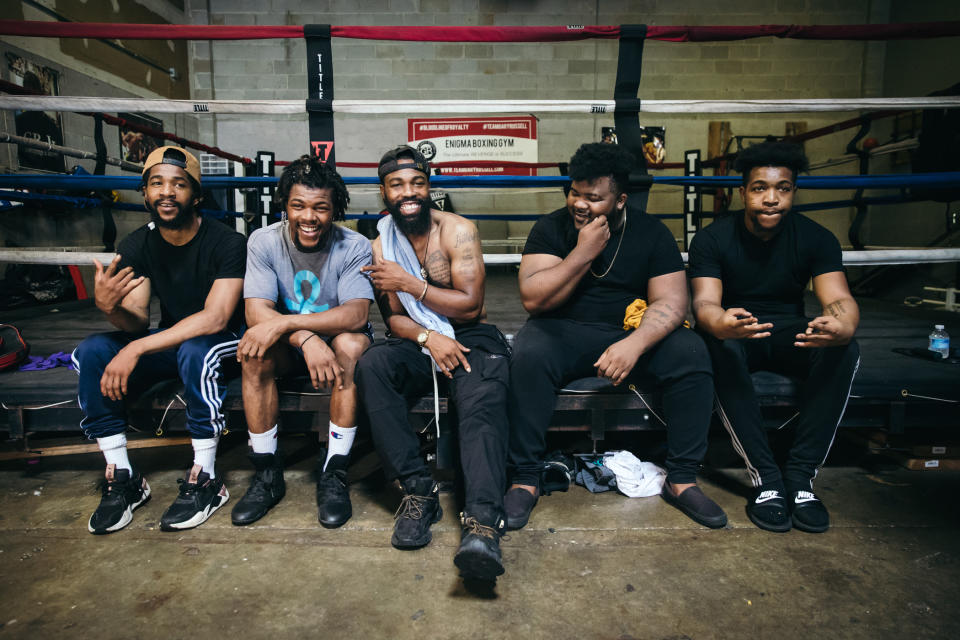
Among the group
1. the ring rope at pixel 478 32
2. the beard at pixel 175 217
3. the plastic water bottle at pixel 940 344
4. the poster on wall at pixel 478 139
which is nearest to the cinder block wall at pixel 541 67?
the poster on wall at pixel 478 139

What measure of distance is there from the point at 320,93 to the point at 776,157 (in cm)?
181

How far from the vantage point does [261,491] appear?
1831 mm

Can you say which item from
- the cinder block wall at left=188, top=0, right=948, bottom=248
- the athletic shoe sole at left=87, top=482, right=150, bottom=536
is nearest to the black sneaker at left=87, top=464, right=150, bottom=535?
the athletic shoe sole at left=87, top=482, right=150, bottom=536

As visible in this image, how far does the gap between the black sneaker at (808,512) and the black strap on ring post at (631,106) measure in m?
1.22

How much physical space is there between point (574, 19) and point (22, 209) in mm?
6827

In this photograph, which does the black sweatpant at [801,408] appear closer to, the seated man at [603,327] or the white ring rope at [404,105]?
the seated man at [603,327]

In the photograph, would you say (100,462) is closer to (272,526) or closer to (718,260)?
(272,526)

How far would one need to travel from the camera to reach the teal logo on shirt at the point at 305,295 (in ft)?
6.63

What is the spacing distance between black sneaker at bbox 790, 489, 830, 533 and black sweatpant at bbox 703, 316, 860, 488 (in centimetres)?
5

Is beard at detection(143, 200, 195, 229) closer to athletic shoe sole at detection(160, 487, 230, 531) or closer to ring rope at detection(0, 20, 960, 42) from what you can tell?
ring rope at detection(0, 20, 960, 42)

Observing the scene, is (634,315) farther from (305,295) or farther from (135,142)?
(135,142)

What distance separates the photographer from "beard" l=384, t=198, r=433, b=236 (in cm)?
204

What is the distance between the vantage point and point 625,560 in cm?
151

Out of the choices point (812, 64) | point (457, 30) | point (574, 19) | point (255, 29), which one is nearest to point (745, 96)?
point (812, 64)
